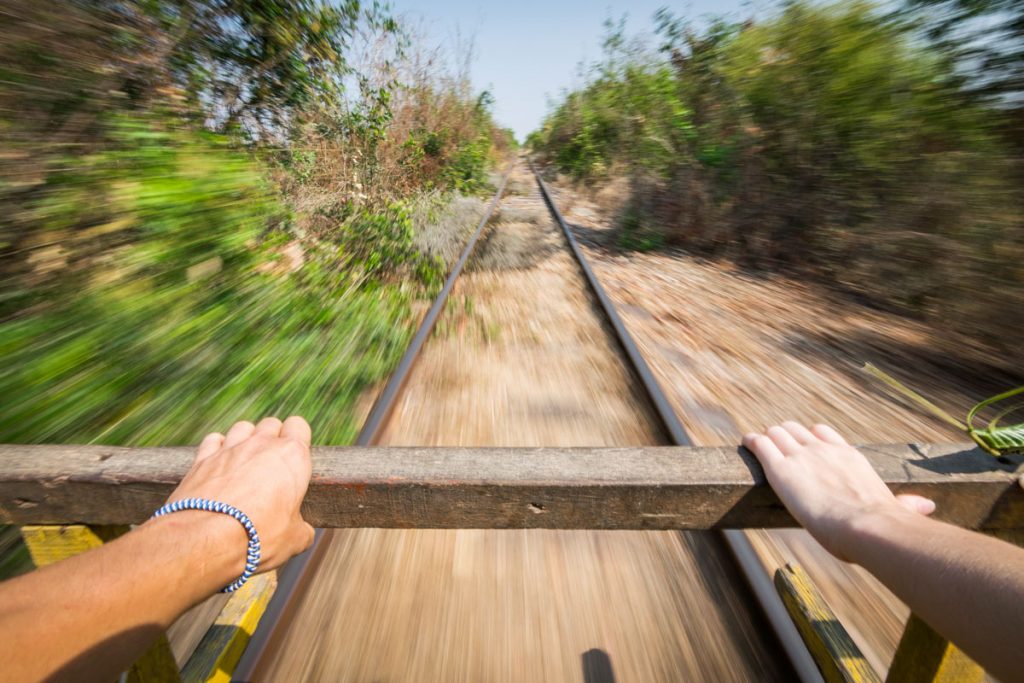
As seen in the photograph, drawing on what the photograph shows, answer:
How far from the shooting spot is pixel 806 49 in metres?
5.66

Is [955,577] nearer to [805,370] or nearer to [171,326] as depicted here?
[805,370]

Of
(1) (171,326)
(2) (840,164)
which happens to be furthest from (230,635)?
(2) (840,164)

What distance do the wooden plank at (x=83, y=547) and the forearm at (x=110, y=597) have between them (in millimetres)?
317

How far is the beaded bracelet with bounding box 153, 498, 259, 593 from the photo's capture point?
0.79 m

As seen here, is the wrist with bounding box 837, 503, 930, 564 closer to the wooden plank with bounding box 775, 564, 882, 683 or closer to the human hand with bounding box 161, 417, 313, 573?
the wooden plank with bounding box 775, 564, 882, 683

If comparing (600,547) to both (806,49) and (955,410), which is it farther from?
(806,49)

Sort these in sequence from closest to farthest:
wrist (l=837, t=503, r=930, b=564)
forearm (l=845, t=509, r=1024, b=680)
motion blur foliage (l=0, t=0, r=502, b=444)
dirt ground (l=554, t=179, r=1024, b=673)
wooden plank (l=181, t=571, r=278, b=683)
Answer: forearm (l=845, t=509, r=1024, b=680), wrist (l=837, t=503, r=930, b=564), wooden plank (l=181, t=571, r=278, b=683), dirt ground (l=554, t=179, r=1024, b=673), motion blur foliage (l=0, t=0, r=502, b=444)

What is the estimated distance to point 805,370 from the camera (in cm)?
332

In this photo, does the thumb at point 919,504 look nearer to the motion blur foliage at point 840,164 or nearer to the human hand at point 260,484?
the human hand at point 260,484

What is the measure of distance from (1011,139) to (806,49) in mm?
3060

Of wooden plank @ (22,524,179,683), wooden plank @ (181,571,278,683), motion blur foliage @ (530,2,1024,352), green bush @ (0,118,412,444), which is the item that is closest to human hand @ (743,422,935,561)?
wooden plank @ (22,524,179,683)

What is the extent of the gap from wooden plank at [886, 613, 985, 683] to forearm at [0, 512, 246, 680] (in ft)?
4.37

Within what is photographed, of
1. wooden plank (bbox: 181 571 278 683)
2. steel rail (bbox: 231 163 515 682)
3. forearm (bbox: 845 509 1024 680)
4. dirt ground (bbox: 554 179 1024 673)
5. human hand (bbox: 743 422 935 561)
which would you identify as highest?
forearm (bbox: 845 509 1024 680)

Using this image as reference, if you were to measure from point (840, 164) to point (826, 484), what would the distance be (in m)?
6.12
